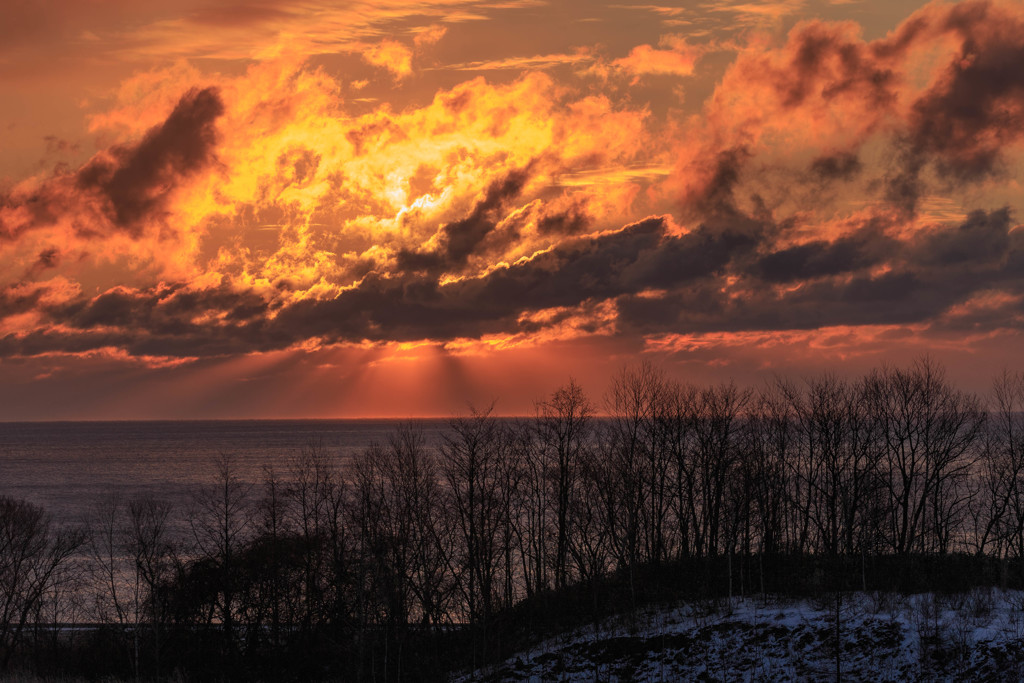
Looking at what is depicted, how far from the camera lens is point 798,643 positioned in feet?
126

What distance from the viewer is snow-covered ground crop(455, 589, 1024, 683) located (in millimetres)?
34281

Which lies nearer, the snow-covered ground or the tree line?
the snow-covered ground

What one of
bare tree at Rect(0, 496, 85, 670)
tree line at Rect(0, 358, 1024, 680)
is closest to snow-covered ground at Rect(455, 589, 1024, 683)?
tree line at Rect(0, 358, 1024, 680)

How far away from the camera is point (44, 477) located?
198500 mm

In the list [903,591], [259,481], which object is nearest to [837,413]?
[903,591]

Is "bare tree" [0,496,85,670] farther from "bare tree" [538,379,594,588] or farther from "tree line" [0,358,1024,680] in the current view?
"bare tree" [538,379,594,588]

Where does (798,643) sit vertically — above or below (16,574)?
below

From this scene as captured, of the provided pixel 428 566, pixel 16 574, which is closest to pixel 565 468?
pixel 428 566

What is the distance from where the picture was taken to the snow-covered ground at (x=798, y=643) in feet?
112

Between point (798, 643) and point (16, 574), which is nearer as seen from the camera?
point (798, 643)

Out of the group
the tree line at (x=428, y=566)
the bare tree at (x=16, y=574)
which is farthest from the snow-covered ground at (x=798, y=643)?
the bare tree at (x=16, y=574)

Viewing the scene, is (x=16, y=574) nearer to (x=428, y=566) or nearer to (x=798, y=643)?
(x=428, y=566)

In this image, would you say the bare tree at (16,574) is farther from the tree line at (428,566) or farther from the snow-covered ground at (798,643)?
the snow-covered ground at (798,643)

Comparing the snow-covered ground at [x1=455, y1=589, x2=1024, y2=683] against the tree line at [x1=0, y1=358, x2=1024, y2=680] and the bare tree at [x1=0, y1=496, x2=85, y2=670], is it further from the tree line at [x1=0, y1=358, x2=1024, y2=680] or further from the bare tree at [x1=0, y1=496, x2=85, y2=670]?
the bare tree at [x1=0, y1=496, x2=85, y2=670]
